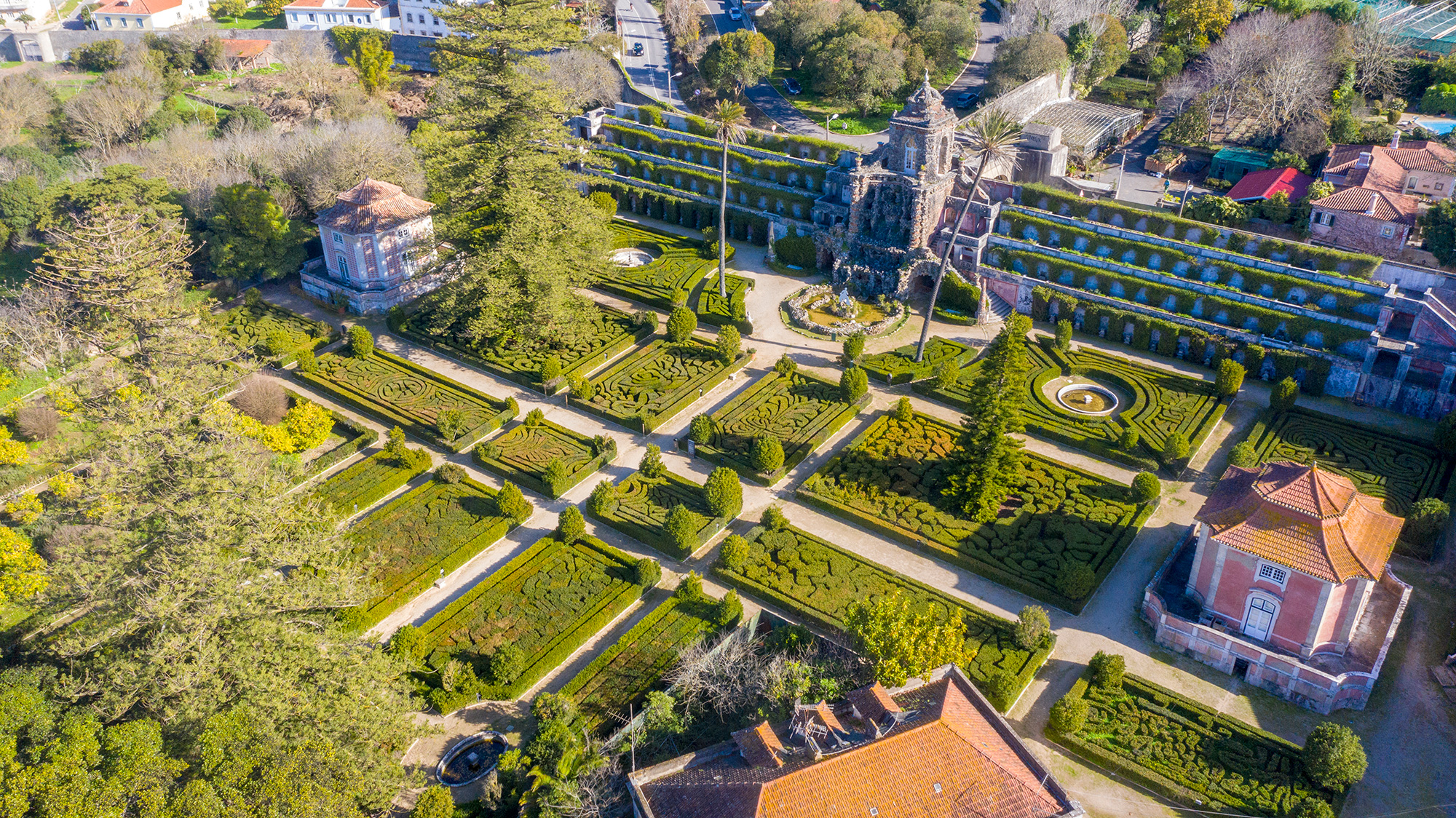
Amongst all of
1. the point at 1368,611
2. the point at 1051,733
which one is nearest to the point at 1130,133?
the point at 1368,611

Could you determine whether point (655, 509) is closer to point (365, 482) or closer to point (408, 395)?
point (365, 482)

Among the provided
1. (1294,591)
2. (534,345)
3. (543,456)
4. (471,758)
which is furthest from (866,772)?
(534,345)

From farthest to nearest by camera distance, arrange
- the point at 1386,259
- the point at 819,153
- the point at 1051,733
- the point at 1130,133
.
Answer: the point at 1130,133, the point at 819,153, the point at 1386,259, the point at 1051,733

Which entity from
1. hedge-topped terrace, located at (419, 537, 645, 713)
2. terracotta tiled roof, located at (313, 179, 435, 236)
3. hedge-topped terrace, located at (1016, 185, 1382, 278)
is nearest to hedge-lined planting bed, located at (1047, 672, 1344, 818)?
hedge-topped terrace, located at (419, 537, 645, 713)

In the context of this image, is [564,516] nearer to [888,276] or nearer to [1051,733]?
[1051,733]

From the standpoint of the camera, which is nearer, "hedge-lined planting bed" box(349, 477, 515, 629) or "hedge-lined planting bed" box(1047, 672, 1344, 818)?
"hedge-lined planting bed" box(1047, 672, 1344, 818)

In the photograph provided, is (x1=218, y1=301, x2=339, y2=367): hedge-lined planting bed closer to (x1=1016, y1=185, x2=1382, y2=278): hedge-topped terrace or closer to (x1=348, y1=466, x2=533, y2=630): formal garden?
(x1=348, y1=466, x2=533, y2=630): formal garden

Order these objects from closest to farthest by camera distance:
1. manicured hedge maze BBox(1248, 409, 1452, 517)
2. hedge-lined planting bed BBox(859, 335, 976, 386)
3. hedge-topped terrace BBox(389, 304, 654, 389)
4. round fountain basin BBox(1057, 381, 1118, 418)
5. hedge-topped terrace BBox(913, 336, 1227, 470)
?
manicured hedge maze BBox(1248, 409, 1452, 517) → hedge-topped terrace BBox(913, 336, 1227, 470) → round fountain basin BBox(1057, 381, 1118, 418) → hedge-lined planting bed BBox(859, 335, 976, 386) → hedge-topped terrace BBox(389, 304, 654, 389)
